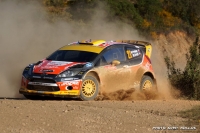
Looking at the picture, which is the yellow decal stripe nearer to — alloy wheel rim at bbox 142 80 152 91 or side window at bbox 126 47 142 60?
side window at bbox 126 47 142 60

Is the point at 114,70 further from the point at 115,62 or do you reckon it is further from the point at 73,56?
the point at 73,56

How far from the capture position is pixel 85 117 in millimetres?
9633

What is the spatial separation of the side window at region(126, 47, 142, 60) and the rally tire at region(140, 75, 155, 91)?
604mm

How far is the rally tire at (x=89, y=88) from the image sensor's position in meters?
12.8

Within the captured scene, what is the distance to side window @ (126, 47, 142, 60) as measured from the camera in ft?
46.5

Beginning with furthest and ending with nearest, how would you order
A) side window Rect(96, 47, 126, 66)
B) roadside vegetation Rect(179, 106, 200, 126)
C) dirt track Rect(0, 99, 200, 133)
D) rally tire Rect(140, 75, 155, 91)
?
rally tire Rect(140, 75, 155, 91), side window Rect(96, 47, 126, 66), roadside vegetation Rect(179, 106, 200, 126), dirt track Rect(0, 99, 200, 133)

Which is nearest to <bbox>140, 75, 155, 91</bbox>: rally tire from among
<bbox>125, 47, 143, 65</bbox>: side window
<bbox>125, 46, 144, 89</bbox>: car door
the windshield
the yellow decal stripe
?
<bbox>125, 46, 144, 89</bbox>: car door

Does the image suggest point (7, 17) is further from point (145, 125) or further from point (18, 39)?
point (145, 125)

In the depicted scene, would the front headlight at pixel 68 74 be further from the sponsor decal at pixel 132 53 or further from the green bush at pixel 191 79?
the green bush at pixel 191 79

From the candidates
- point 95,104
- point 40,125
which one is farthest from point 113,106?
point 40,125

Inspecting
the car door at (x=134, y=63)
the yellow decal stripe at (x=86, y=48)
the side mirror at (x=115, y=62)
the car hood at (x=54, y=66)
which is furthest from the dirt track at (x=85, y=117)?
the car door at (x=134, y=63)

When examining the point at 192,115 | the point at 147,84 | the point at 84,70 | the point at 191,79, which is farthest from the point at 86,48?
the point at 192,115

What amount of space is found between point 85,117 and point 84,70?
3279 mm

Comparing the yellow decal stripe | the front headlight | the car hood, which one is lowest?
the front headlight
